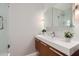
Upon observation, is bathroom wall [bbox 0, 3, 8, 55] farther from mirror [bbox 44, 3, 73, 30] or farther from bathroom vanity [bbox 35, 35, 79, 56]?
mirror [bbox 44, 3, 73, 30]

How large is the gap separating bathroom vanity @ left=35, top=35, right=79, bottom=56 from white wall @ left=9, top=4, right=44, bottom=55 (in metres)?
0.12

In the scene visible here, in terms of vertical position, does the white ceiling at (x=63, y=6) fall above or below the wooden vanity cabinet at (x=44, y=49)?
above

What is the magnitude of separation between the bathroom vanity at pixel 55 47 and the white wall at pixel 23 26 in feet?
0.40

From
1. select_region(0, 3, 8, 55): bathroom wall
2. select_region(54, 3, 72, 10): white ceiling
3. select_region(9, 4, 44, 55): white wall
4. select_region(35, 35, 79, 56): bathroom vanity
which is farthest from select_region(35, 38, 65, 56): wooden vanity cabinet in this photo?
select_region(54, 3, 72, 10): white ceiling

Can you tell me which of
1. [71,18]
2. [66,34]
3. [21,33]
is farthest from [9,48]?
[71,18]

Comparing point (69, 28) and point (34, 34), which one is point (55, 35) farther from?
point (34, 34)

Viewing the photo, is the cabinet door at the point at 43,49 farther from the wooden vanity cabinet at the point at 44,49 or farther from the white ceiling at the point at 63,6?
the white ceiling at the point at 63,6

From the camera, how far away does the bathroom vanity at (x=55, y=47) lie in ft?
4.33

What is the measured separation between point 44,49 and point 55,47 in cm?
33

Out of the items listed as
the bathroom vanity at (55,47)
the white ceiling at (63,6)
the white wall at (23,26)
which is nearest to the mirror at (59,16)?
the white ceiling at (63,6)

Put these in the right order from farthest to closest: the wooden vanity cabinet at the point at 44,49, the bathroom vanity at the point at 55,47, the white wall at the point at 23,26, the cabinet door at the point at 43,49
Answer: the white wall at the point at 23,26 < the cabinet door at the point at 43,49 < the wooden vanity cabinet at the point at 44,49 < the bathroom vanity at the point at 55,47

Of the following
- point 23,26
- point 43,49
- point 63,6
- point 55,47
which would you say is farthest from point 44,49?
point 63,6

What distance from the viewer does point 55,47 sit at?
152 cm

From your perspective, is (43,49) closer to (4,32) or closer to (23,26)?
(23,26)
